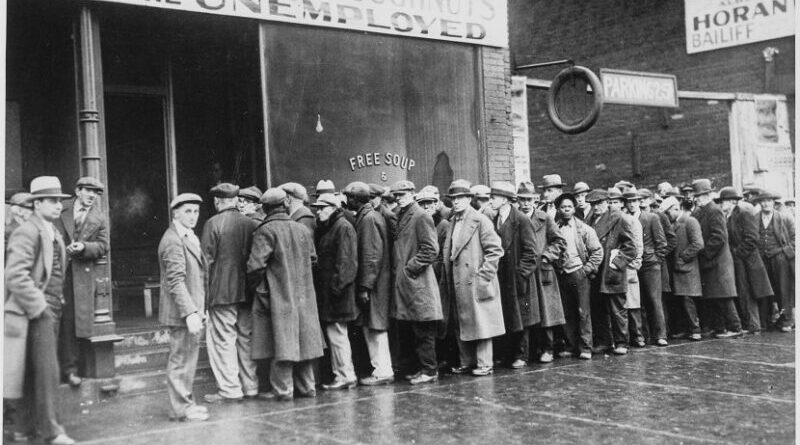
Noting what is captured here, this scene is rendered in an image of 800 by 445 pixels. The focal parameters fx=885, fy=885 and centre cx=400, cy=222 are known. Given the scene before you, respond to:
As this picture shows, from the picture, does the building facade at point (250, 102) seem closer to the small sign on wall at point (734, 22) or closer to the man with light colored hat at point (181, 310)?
the man with light colored hat at point (181, 310)

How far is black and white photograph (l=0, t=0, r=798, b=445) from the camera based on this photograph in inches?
261

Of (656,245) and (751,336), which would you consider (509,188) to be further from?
(751,336)

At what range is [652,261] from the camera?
10641 millimetres

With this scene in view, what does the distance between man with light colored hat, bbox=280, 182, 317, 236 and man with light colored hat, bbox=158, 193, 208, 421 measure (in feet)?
5.14

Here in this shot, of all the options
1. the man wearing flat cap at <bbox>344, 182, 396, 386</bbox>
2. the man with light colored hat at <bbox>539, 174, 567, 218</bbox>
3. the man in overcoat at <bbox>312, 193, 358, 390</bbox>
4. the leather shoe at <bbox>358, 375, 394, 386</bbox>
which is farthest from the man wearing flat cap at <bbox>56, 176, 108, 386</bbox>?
the man with light colored hat at <bbox>539, 174, 567, 218</bbox>

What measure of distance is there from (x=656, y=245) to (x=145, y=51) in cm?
660

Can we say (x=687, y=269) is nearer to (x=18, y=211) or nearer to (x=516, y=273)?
(x=516, y=273)

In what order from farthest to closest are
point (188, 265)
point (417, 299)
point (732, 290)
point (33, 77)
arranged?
point (732, 290)
point (33, 77)
point (417, 299)
point (188, 265)

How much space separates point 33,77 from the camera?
31.5 ft

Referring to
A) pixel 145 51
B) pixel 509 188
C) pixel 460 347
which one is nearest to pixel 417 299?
pixel 460 347

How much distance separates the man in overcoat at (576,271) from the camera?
9738 mm

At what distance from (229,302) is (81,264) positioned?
4.20 feet

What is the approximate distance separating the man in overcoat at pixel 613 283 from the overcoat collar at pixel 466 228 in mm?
2060

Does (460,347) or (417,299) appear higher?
(417,299)
